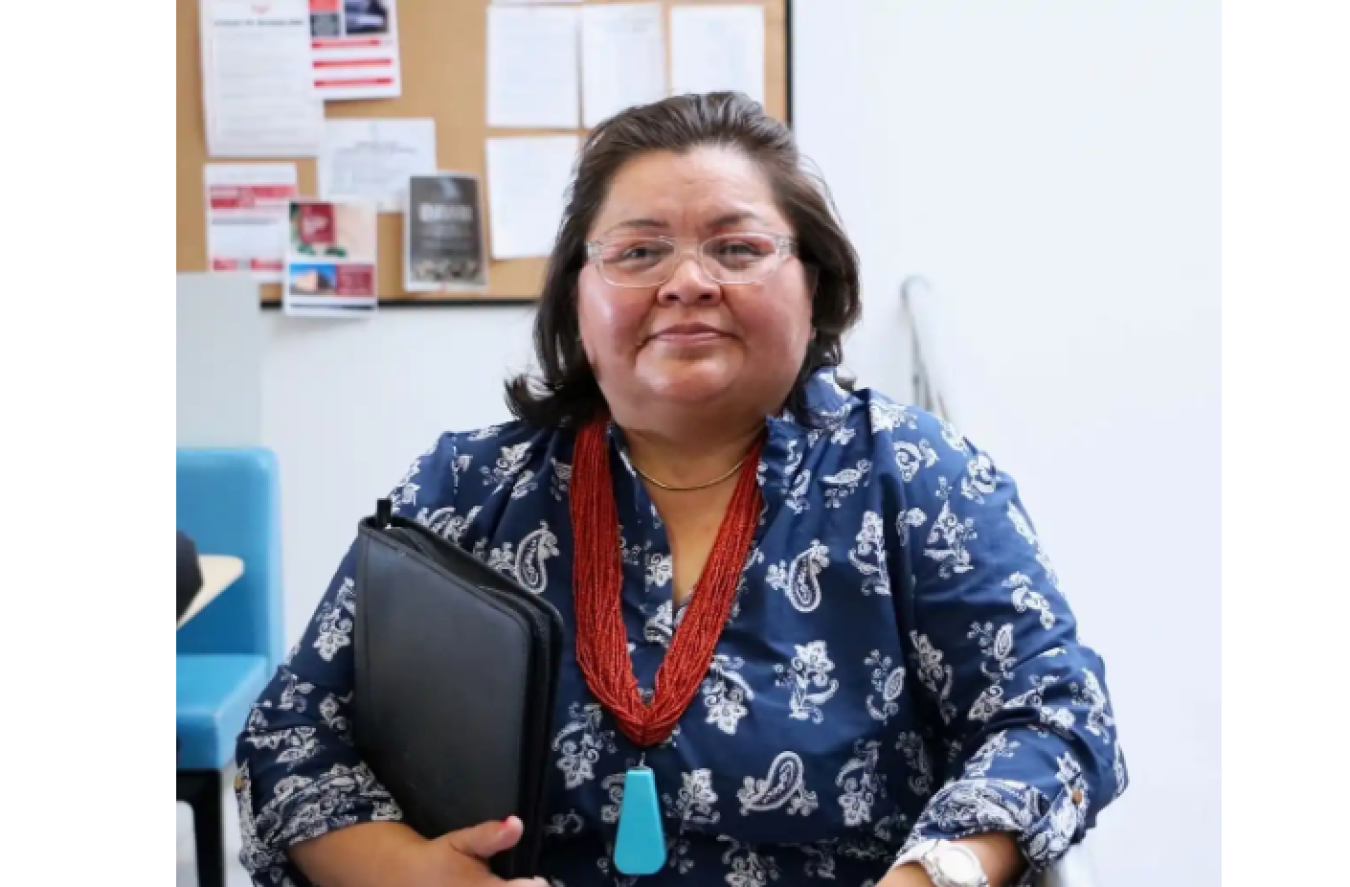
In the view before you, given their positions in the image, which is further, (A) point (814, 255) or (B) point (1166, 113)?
(B) point (1166, 113)

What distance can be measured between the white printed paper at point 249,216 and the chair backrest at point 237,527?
0.51 meters

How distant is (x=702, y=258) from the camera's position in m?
1.17

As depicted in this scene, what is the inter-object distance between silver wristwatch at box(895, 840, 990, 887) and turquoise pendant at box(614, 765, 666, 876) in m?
0.21

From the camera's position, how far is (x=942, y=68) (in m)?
2.49

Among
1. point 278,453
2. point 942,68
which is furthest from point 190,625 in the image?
point 942,68

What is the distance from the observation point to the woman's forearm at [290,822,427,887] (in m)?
1.02

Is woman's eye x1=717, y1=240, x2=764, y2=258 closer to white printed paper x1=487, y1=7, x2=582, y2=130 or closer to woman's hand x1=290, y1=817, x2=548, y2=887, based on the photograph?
woman's hand x1=290, y1=817, x2=548, y2=887

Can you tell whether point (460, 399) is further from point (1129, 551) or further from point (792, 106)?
point (1129, 551)

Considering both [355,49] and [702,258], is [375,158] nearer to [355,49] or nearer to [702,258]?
[355,49]

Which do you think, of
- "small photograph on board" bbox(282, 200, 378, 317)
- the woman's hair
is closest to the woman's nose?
the woman's hair

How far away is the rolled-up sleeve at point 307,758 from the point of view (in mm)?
→ 1072

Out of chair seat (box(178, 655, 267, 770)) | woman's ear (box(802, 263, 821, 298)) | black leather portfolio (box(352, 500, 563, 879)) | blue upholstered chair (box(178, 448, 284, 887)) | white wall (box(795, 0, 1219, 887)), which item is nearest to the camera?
black leather portfolio (box(352, 500, 563, 879))

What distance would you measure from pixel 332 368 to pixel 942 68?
134 centimetres

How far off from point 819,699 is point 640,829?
19cm
